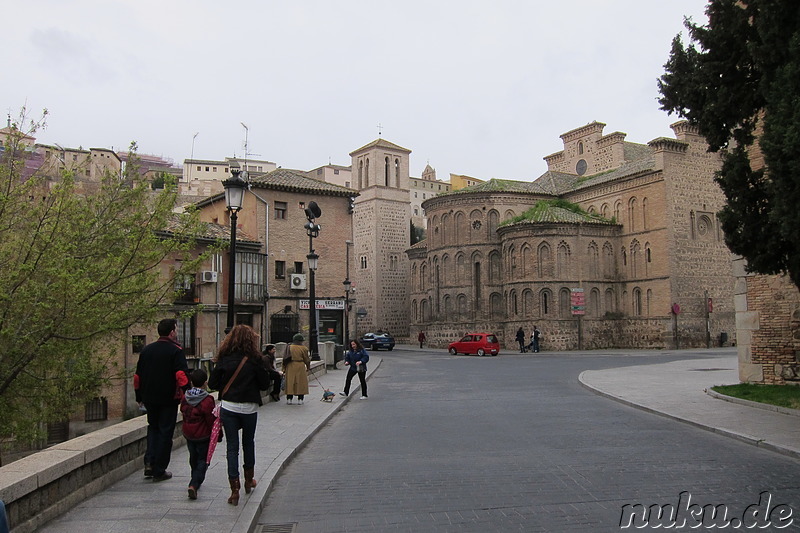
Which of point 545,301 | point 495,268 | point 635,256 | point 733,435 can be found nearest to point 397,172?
point 495,268

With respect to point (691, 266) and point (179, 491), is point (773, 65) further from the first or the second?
point (691, 266)

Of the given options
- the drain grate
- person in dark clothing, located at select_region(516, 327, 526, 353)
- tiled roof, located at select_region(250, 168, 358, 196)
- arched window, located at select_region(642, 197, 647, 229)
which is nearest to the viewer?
the drain grate

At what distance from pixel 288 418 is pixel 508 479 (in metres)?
6.43

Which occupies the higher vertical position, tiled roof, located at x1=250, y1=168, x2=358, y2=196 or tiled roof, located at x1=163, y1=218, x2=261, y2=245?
tiled roof, located at x1=250, y1=168, x2=358, y2=196

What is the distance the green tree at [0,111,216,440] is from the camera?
12.0m

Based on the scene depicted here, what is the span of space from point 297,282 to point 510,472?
3312cm

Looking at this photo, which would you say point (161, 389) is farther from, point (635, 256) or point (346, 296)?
point (635, 256)

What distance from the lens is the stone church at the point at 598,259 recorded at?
1896 inches

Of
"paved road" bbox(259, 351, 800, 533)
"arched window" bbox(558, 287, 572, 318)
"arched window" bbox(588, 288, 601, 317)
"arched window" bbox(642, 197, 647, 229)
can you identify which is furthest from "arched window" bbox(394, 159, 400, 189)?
"paved road" bbox(259, 351, 800, 533)

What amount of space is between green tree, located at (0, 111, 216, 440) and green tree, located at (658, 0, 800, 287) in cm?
989

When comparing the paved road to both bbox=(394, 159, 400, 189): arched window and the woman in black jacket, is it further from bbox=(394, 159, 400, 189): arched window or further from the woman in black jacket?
bbox=(394, 159, 400, 189): arched window

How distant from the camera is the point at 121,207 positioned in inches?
551

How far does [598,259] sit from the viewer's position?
5134 centimetres

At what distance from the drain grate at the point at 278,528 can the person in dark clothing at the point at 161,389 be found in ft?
5.62
